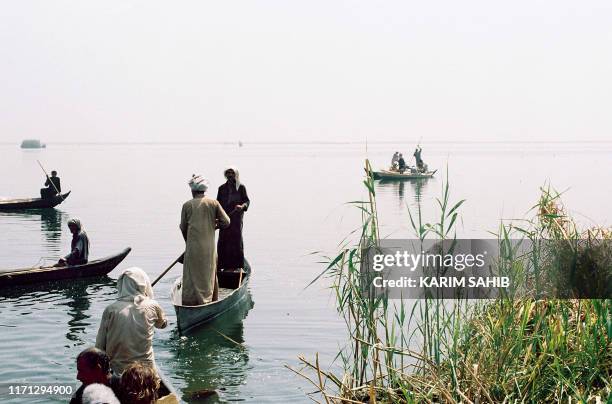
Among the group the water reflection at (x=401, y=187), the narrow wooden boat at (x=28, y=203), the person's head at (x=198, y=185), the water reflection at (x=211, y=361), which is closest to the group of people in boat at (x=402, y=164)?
the water reflection at (x=401, y=187)

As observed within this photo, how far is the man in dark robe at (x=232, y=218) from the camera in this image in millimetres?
12617

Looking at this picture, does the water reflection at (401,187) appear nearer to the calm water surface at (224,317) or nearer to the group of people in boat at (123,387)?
the calm water surface at (224,317)

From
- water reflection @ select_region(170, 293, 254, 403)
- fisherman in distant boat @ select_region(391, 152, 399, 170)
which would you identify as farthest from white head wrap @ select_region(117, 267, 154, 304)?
fisherman in distant boat @ select_region(391, 152, 399, 170)

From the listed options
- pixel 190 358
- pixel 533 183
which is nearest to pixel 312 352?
pixel 190 358

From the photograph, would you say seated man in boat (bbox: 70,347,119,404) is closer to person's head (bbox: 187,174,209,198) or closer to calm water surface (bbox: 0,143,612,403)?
calm water surface (bbox: 0,143,612,403)

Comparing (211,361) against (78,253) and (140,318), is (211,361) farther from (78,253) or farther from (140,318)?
(78,253)

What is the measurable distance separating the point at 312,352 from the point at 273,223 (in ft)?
68.4

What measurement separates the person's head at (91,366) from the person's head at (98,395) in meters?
0.18

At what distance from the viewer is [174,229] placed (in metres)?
28.8

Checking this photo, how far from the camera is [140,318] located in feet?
20.7

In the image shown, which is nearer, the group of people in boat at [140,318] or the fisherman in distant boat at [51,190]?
the group of people in boat at [140,318]

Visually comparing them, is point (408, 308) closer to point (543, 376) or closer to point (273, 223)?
point (543, 376)

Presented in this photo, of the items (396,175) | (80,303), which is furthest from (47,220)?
(396,175)

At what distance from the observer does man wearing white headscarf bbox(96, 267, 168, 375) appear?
20.3 ft
